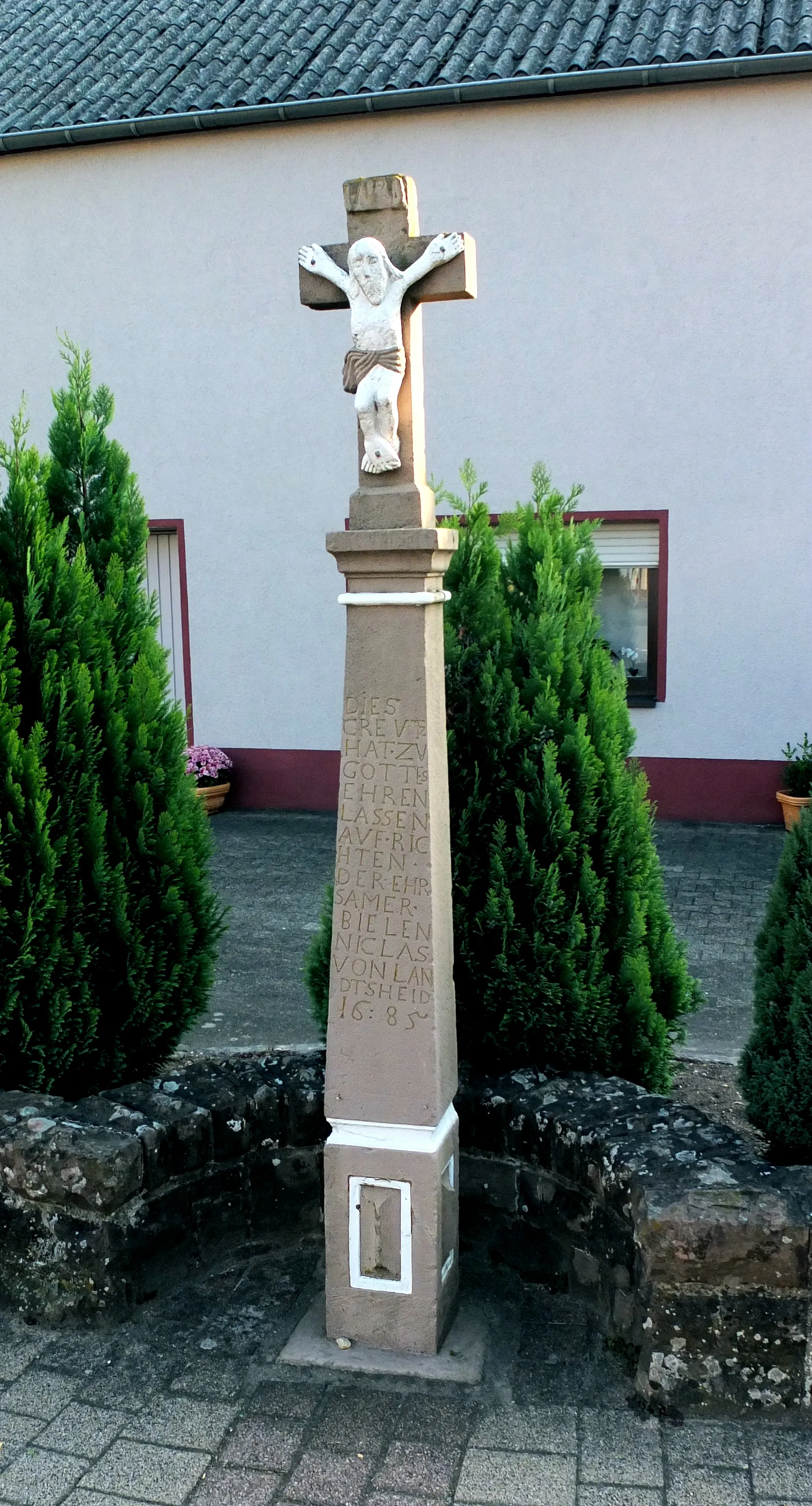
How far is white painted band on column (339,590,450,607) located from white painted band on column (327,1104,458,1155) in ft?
4.32

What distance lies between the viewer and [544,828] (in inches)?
138

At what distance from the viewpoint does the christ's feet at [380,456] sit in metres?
3.00

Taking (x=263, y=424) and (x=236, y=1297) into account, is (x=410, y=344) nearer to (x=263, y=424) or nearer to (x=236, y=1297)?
(x=236, y=1297)

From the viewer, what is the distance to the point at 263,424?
33.6ft

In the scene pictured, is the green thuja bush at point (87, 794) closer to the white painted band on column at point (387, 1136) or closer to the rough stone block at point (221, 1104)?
the rough stone block at point (221, 1104)

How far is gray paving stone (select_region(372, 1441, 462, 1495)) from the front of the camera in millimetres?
2648

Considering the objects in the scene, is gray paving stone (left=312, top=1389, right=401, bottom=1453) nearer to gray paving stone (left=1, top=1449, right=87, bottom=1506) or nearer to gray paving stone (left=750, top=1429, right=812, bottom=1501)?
gray paving stone (left=1, top=1449, right=87, bottom=1506)

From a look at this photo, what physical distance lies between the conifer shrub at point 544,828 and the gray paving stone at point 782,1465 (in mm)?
1126

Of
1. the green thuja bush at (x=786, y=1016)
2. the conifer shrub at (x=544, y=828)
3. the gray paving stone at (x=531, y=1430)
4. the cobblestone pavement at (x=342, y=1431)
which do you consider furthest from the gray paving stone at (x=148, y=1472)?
the green thuja bush at (x=786, y=1016)

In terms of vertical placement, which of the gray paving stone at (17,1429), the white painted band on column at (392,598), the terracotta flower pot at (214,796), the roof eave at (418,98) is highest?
the roof eave at (418,98)

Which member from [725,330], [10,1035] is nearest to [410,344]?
[10,1035]

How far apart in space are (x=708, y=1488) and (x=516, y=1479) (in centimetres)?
41

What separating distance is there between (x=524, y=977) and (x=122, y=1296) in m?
1.40

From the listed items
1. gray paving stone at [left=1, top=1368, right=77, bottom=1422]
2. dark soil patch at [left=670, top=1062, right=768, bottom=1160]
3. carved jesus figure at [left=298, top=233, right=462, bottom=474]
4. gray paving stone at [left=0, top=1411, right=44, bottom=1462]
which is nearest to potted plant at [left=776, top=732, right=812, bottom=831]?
dark soil patch at [left=670, top=1062, right=768, bottom=1160]
